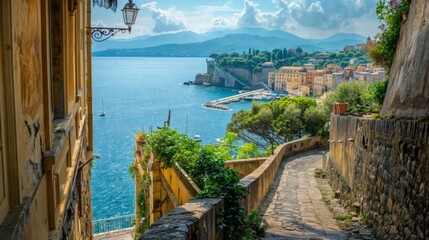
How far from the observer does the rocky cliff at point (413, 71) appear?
298 inches

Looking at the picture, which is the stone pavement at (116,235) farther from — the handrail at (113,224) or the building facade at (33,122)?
the building facade at (33,122)

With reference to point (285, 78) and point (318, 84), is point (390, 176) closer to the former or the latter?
point (318, 84)

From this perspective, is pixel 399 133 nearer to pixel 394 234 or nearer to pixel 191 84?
pixel 394 234

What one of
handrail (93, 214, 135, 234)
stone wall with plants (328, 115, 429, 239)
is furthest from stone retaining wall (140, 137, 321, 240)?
handrail (93, 214, 135, 234)

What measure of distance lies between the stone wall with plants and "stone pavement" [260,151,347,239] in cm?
73

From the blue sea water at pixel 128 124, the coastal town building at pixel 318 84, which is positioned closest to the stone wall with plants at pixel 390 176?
the blue sea water at pixel 128 124

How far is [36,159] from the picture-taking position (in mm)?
3963

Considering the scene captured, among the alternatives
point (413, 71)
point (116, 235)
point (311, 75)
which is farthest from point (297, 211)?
point (311, 75)

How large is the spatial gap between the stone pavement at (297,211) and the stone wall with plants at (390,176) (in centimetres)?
73

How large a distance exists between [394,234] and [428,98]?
2.44 m

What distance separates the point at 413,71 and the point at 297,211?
397cm

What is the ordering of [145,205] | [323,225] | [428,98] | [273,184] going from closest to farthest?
[428,98] < [323,225] < [145,205] < [273,184]

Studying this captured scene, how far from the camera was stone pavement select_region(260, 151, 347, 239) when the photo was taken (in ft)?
25.6

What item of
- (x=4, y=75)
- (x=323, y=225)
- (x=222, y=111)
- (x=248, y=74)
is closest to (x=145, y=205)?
(x=323, y=225)
